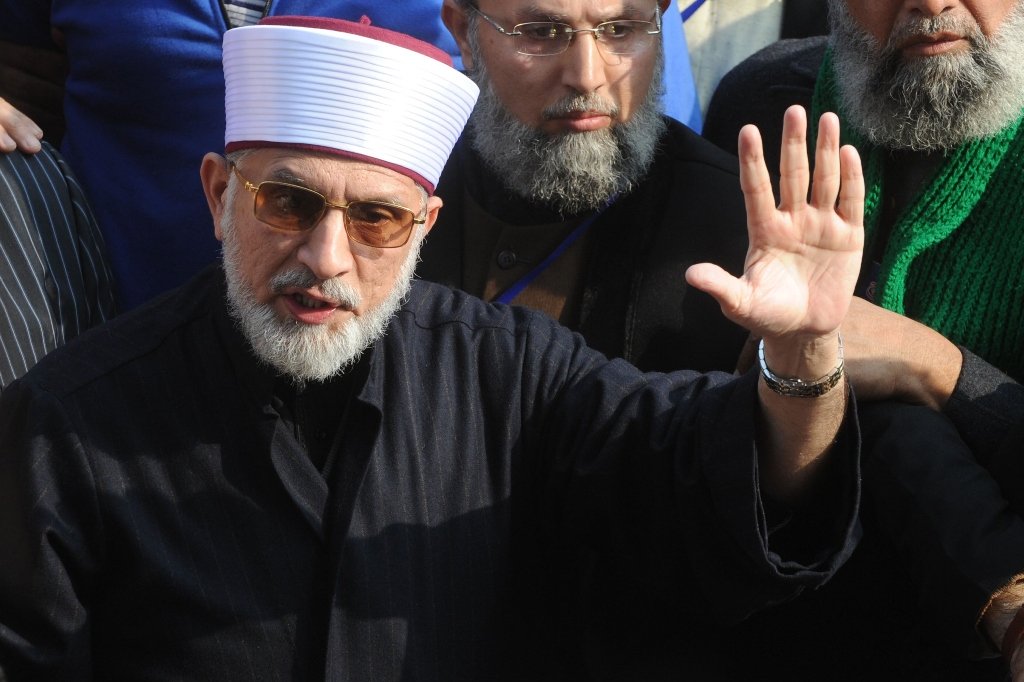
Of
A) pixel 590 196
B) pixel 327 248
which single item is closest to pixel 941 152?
pixel 590 196

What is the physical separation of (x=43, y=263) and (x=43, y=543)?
0.98 meters

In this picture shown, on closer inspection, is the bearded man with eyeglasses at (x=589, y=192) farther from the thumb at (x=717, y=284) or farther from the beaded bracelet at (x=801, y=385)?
the thumb at (x=717, y=284)

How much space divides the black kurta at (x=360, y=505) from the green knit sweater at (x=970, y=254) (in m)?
0.72

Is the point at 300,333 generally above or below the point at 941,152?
below

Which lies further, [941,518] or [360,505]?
[360,505]

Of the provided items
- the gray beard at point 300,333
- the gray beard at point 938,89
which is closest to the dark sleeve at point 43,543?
the gray beard at point 300,333

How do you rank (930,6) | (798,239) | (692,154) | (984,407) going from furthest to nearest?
(692,154)
(930,6)
(984,407)
(798,239)

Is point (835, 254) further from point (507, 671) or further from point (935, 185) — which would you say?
point (507, 671)

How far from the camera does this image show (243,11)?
3.47 metres

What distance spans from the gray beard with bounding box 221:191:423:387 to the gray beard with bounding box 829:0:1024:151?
1.47 m

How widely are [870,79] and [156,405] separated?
6.56 feet

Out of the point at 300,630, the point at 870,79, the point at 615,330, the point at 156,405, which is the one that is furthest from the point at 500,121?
the point at 300,630

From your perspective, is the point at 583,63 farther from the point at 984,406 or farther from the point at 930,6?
the point at 984,406

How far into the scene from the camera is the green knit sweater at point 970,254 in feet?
9.96
